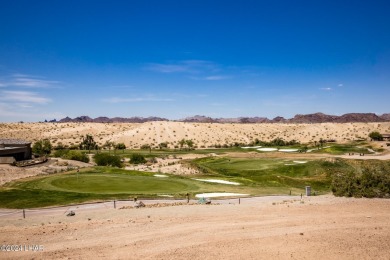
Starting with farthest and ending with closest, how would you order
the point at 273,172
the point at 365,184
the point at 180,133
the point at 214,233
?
the point at 180,133 < the point at 273,172 < the point at 365,184 < the point at 214,233

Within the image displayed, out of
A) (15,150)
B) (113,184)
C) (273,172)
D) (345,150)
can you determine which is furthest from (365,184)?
(345,150)

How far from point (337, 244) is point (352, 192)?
16.9 metres

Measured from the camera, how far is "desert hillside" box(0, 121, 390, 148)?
14323cm

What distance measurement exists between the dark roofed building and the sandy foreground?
39.2 m

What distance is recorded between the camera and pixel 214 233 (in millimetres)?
19953

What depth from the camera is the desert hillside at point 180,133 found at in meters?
143

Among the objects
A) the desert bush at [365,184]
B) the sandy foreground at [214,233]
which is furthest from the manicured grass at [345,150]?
the sandy foreground at [214,233]

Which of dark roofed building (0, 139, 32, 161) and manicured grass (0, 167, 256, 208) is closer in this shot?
manicured grass (0, 167, 256, 208)

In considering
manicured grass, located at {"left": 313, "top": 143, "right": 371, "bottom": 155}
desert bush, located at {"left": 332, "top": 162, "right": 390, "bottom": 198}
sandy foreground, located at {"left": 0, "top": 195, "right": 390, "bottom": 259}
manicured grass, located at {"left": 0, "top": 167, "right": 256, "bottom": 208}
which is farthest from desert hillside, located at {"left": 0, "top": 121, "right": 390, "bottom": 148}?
sandy foreground, located at {"left": 0, "top": 195, "right": 390, "bottom": 259}

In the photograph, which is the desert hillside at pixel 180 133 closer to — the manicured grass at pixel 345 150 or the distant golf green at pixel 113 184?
the manicured grass at pixel 345 150

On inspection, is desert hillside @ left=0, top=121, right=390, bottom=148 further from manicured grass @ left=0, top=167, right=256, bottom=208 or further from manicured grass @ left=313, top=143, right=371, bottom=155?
manicured grass @ left=0, top=167, right=256, bottom=208

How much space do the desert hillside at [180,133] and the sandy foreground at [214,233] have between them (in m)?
107

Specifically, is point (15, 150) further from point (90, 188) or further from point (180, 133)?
point (180, 133)

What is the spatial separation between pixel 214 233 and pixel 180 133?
139572 mm
